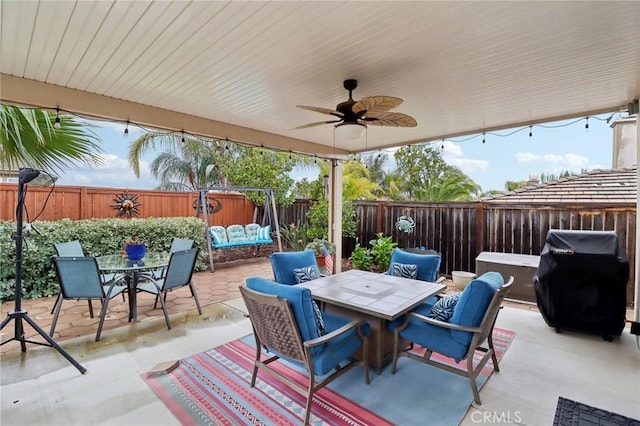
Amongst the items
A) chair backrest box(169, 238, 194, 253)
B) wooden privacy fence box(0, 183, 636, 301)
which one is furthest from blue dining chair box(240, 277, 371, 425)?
wooden privacy fence box(0, 183, 636, 301)

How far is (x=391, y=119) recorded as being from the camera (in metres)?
2.79

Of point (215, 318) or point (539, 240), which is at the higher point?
point (539, 240)

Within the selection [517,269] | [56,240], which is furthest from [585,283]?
[56,240]

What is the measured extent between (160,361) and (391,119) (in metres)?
2.91

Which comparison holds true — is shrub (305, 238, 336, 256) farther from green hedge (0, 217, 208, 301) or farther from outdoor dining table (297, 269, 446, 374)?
outdoor dining table (297, 269, 446, 374)

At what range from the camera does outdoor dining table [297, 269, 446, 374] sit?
2.39 meters

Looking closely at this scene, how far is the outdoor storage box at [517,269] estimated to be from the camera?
425cm

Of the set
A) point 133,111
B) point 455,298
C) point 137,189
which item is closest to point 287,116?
point 133,111

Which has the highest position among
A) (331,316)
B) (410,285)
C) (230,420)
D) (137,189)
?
(137,189)

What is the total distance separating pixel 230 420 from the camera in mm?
1948

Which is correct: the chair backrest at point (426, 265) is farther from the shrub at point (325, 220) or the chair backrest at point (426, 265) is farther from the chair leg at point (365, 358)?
the shrub at point (325, 220)

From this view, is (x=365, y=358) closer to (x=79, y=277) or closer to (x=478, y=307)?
(x=478, y=307)

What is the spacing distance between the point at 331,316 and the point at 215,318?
1.70 metres

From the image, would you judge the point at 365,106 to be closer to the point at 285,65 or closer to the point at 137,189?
the point at 285,65
